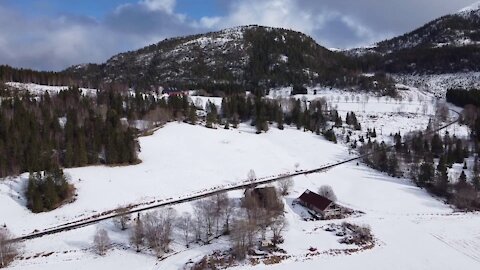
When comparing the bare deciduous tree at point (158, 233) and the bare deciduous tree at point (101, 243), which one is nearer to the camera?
the bare deciduous tree at point (101, 243)

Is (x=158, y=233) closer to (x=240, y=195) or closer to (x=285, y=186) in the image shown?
(x=240, y=195)

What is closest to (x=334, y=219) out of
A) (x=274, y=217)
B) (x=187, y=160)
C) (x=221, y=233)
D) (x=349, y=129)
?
(x=274, y=217)

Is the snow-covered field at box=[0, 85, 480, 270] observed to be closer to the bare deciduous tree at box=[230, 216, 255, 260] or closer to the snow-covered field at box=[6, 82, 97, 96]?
the bare deciduous tree at box=[230, 216, 255, 260]

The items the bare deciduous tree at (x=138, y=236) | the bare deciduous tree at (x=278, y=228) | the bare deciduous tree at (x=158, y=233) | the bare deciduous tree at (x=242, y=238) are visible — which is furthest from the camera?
the bare deciduous tree at (x=278, y=228)

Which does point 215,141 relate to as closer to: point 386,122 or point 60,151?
point 60,151

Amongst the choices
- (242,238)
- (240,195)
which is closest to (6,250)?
(242,238)

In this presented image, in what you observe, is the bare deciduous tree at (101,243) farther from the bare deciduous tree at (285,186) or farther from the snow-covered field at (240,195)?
the bare deciduous tree at (285,186)

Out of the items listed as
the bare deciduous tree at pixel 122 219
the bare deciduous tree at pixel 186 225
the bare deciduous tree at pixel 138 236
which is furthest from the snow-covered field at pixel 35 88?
the bare deciduous tree at pixel 138 236
